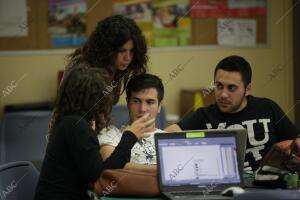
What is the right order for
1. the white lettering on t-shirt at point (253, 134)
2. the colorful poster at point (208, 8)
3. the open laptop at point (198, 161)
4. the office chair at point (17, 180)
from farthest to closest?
the colorful poster at point (208, 8) → the white lettering on t-shirt at point (253, 134) → the office chair at point (17, 180) → the open laptop at point (198, 161)

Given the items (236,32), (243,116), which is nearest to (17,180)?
(243,116)

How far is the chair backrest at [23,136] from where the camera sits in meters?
3.73

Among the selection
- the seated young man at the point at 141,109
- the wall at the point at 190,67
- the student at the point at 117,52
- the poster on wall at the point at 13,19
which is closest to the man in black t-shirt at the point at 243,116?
the seated young man at the point at 141,109

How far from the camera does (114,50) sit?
2881 millimetres

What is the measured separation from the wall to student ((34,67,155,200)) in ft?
7.79

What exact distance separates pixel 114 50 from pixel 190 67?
2.33 metres

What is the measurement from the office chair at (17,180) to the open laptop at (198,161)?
25.8 inches

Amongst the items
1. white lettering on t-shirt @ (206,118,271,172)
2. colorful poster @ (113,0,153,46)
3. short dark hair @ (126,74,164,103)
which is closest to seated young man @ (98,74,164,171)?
short dark hair @ (126,74,164,103)

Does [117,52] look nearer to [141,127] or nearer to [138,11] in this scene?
[141,127]

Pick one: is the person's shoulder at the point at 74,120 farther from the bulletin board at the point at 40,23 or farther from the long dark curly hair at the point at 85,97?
the bulletin board at the point at 40,23

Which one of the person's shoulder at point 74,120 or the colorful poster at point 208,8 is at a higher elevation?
the colorful poster at point 208,8

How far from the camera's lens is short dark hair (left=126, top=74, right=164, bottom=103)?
265 cm

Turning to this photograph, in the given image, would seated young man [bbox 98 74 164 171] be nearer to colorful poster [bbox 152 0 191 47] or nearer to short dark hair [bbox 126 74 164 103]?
short dark hair [bbox 126 74 164 103]

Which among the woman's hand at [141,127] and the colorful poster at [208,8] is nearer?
the woman's hand at [141,127]
